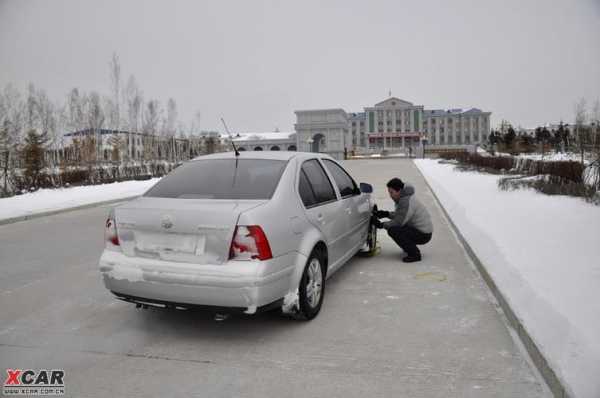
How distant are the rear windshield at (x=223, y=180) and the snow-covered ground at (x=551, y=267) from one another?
2.60m

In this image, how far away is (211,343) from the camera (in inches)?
156

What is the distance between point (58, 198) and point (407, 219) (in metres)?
13.2

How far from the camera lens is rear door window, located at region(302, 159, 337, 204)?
16.4ft

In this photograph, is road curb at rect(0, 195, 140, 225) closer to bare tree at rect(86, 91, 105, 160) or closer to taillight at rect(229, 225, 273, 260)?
taillight at rect(229, 225, 273, 260)

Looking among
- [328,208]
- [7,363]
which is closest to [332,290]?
[328,208]

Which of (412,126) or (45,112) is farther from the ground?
(412,126)

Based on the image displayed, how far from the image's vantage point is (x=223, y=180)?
4578mm

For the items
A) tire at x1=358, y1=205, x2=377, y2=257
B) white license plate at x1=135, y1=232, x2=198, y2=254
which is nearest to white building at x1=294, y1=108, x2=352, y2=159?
tire at x1=358, y1=205, x2=377, y2=257

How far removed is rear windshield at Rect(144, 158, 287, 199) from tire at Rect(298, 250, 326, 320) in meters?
0.80

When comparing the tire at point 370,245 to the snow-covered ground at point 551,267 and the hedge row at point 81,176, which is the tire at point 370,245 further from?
the hedge row at point 81,176

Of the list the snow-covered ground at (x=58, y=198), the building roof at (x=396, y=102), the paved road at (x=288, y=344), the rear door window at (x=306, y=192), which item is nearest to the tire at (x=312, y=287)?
the paved road at (x=288, y=344)

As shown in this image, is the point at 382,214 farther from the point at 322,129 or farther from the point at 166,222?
the point at 322,129

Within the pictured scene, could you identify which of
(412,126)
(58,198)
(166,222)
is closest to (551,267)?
(166,222)

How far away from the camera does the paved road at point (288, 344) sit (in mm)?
3229
